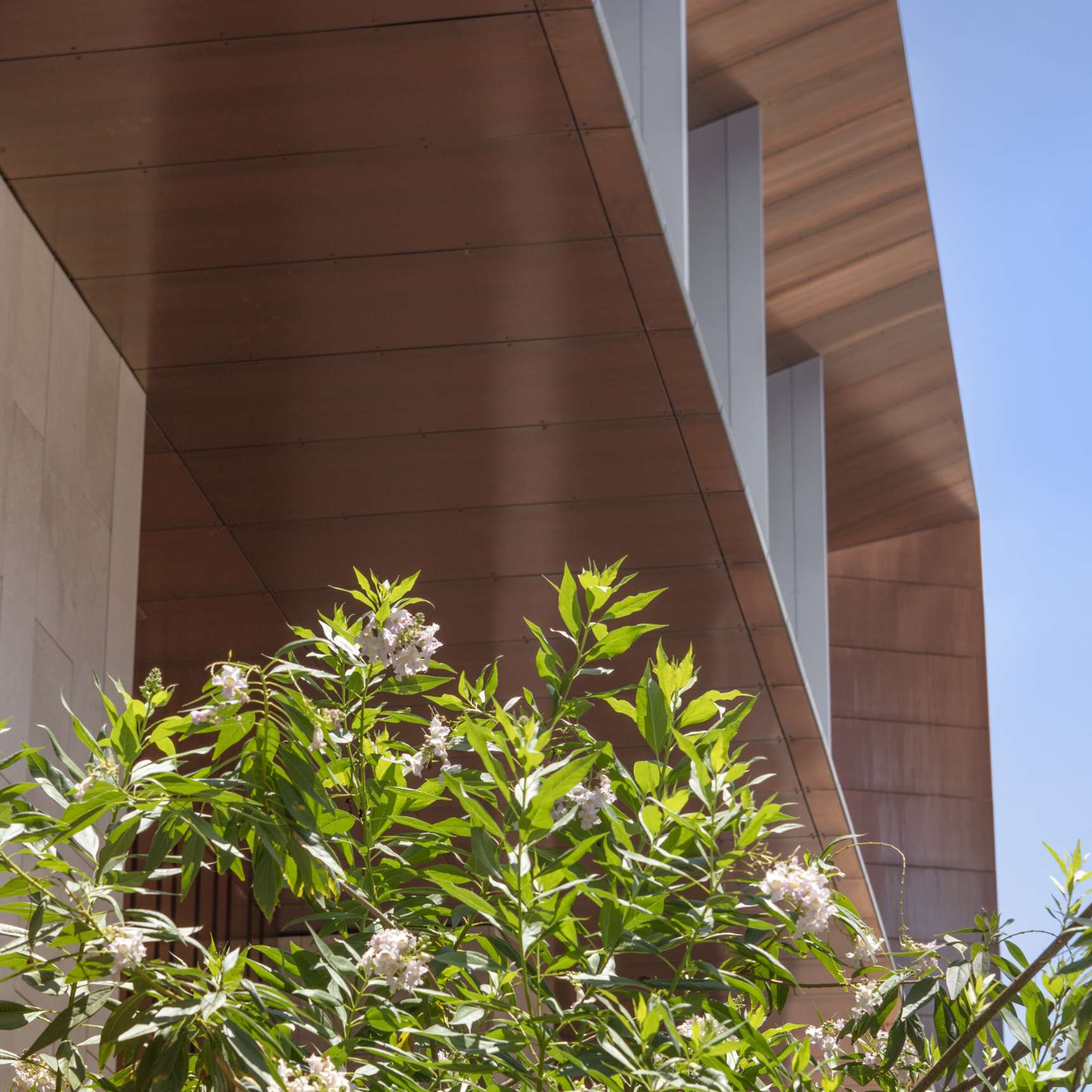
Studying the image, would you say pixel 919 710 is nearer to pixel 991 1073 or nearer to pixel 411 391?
pixel 411 391

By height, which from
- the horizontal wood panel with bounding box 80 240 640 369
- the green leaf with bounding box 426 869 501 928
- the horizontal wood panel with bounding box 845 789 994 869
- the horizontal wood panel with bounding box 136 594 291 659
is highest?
the horizontal wood panel with bounding box 80 240 640 369

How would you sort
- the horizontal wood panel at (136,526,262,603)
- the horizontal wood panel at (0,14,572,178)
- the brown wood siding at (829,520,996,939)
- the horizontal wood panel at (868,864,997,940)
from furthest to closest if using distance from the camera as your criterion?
1. the brown wood siding at (829,520,996,939)
2. the horizontal wood panel at (868,864,997,940)
3. the horizontal wood panel at (136,526,262,603)
4. the horizontal wood panel at (0,14,572,178)

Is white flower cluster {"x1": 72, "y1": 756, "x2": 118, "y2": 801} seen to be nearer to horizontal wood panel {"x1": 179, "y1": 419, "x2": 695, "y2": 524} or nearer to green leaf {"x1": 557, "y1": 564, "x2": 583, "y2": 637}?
green leaf {"x1": 557, "y1": 564, "x2": 583, "y2": 637}

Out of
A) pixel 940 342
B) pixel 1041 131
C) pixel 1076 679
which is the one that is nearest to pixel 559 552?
pixel 940 342

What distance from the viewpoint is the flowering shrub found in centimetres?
225

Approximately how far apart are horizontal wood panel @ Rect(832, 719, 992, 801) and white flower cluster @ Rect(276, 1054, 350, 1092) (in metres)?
13.5

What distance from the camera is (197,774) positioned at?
2529mm

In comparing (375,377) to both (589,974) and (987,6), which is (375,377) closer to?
(589,974)

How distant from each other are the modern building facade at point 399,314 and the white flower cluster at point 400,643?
244 cm

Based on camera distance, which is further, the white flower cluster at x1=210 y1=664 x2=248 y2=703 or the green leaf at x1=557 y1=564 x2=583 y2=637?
the green leaf at x1=557 y1=564 x2=583 y2=637

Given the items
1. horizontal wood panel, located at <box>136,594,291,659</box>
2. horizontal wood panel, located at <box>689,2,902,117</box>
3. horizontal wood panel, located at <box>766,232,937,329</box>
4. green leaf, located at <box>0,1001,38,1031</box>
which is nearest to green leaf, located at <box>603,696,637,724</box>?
green leaf, located at <box>0,1001,38,1031</box>

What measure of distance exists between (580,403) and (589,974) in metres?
4.30

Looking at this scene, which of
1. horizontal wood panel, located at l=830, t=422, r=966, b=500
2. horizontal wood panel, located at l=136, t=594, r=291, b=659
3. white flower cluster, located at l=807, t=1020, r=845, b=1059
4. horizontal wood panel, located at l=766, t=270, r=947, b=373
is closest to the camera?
white flower cluster, located at l=807, t=1020, r=845, b=1059

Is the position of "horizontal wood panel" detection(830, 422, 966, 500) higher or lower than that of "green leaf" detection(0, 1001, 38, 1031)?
higher
